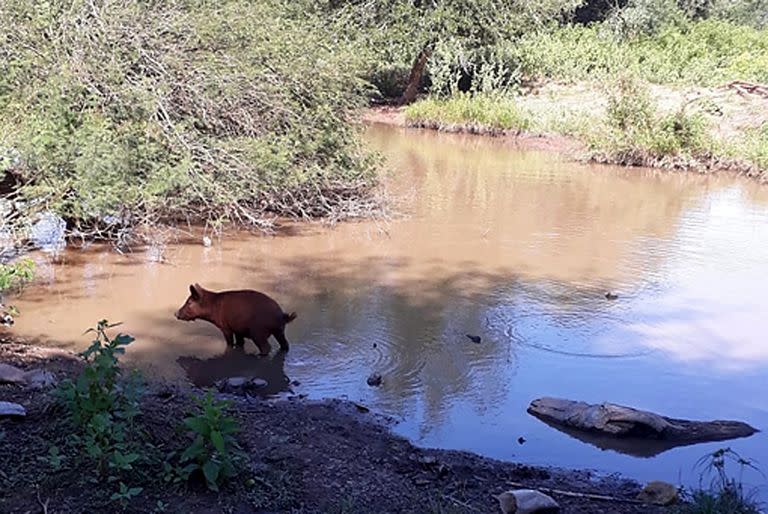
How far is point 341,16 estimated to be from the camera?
28.6 meters

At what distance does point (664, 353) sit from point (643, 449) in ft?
7.71

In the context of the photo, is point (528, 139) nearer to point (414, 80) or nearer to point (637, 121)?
point (637, 121)

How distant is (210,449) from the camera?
446 cm

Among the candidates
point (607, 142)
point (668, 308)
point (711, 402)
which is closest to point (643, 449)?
point (711, 402)

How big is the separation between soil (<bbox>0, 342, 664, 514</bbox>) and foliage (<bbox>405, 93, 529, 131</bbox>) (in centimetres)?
1977

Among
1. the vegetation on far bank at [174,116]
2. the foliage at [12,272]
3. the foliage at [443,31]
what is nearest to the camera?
the foliage at [12,272]

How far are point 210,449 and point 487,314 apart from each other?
18.4ft

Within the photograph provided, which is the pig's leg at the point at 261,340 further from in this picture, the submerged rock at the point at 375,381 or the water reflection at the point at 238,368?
the submerged rock at the point at 375,381

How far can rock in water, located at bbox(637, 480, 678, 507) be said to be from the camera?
552cm

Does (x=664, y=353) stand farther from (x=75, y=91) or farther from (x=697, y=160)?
(x=697, y=160)

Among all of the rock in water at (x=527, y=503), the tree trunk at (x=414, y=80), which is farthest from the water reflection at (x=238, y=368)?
the tree trunk at (x=414, y=80)

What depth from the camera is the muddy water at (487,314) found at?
738 cm

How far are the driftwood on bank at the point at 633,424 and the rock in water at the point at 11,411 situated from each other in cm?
396

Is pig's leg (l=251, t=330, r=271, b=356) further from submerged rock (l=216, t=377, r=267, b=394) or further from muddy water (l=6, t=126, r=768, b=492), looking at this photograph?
submerged rock (l=216, t=377, r=267, b=394)
